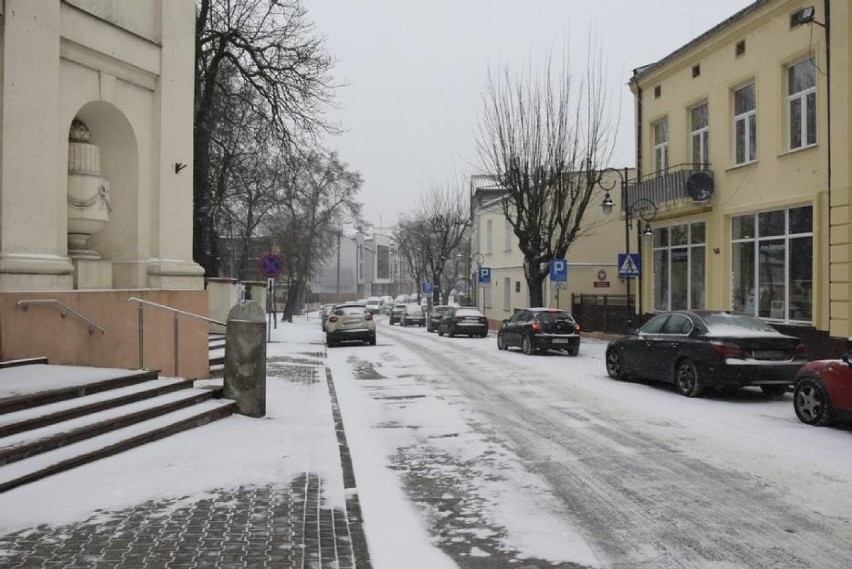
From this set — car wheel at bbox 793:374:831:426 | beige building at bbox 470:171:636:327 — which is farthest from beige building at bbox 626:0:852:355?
car wheel at bbox 793:374:831:426

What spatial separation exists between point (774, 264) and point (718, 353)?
7.61 m

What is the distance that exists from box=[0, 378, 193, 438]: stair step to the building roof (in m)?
16.7

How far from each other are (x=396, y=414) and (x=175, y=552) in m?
6.03

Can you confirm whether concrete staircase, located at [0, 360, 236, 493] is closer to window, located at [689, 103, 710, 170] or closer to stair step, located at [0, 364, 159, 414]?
stair step, located at [0, 364, 159, 414]

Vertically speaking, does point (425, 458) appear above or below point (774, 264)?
below

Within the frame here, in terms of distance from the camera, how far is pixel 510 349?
2417 cm

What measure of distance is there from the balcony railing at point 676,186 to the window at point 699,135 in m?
0.31

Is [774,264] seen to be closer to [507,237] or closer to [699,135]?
[699,135]

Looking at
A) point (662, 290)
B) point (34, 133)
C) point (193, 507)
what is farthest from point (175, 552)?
point (662, 290)

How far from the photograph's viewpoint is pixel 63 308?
9828mm

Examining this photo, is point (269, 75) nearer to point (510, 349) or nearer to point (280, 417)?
point (510, 349)

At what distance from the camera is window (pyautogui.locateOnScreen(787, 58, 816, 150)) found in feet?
54.5

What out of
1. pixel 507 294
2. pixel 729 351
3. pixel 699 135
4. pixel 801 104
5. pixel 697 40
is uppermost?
pixel 697 40

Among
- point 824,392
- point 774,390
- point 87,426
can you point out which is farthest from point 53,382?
point 774,390
